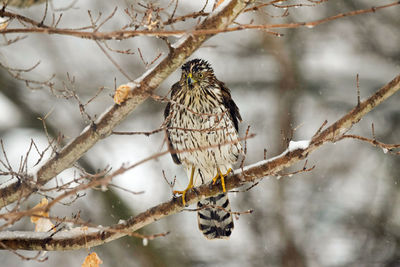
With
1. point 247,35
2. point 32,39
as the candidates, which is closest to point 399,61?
point 247,35

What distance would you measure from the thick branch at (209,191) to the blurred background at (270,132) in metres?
5.01

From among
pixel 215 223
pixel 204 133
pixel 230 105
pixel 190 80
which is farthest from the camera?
pixel 215 223

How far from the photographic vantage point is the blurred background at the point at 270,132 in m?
10.2

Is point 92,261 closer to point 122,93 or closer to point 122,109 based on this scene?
point 122,109

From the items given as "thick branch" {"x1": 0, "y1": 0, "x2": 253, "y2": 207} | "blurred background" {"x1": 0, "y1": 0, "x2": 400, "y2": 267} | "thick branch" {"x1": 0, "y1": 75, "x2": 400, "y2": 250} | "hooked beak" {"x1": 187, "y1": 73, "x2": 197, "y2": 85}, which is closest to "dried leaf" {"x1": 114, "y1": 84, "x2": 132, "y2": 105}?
"thick branch" {"x1": 0, "y1": 0, "x2": 253, "y2": 207}

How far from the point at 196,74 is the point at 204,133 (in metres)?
0.73

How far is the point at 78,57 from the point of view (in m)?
12.4

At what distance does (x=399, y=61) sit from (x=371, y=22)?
1040 mm

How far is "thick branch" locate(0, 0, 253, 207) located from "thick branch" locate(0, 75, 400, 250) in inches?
14.9

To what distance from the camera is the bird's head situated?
221 inches

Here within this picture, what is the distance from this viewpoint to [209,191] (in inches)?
190

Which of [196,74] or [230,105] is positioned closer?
[196,74]

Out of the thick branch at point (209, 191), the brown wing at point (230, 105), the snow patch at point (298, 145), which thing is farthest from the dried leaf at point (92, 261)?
the brown wing at point (230, 105)

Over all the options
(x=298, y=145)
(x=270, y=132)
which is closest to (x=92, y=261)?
(x=298, y=145)
